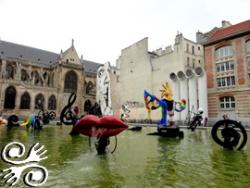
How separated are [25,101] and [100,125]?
179ft

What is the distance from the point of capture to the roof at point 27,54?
6026cm

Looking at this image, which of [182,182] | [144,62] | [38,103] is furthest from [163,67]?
[182,182]

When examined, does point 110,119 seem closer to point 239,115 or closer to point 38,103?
point 239,115

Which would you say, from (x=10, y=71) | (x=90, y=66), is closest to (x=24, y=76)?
(x=10, y=71)

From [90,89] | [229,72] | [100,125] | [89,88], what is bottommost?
[100,125]

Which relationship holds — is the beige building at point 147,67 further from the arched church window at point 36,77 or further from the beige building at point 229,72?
the arched church window at point 36,77

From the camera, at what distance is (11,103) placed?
5291 centimetres

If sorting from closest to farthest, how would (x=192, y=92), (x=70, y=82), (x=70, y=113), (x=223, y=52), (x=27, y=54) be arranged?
(x=70, y=113)
(x=223, y=52)
(x=192, y=92)
(x=27, y=54)
(x=70, y=82)

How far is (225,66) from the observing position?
33875 millimetres

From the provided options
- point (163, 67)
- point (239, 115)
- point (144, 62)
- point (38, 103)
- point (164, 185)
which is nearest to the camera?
point (164, 185)

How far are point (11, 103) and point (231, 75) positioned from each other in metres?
50.9

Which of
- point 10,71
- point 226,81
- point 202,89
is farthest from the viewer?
point 10,71

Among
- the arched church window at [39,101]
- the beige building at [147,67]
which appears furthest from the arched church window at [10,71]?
the beige building at [147,67]

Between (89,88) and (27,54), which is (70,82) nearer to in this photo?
(89,88)
